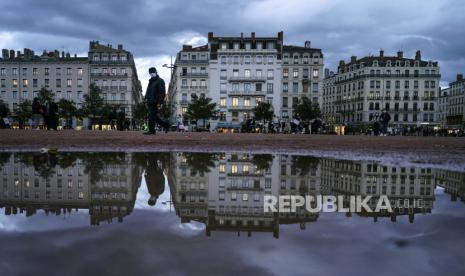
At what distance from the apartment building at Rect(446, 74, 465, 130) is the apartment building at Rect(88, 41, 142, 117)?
87.6m

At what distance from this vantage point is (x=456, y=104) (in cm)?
11262

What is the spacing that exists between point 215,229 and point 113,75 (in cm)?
7947

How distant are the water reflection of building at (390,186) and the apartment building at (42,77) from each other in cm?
7901

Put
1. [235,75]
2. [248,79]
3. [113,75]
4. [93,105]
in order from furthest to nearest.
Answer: [113,75] → [235,75] → [248,79] → [93,105]

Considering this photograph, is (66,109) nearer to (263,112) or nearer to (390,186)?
(263,112)

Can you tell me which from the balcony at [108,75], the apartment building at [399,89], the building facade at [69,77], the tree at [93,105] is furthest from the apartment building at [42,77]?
the apartment building at [399,89]

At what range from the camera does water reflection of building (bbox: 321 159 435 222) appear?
2.50 meters

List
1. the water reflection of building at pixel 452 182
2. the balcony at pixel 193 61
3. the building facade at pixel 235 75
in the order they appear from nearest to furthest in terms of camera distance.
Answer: the water reflection of building at pixel 452 182, the building facade at pixel 235 75, the balcony at pixel 193 61

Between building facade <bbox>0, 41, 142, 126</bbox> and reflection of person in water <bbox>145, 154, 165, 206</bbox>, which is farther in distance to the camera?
building facade <bbox>0, 41, 142, 126</bbox>

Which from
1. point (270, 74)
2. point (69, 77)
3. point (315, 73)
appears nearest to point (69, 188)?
point (270, 74)

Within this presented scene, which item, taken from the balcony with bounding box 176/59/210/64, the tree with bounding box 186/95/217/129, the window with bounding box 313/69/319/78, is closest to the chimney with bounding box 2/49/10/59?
the balcony with bounding box 176/59/210/64

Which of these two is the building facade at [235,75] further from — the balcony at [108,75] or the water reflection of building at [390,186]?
the water reflection of building at [390,186]

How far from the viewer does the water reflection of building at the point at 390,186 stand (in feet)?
8.20

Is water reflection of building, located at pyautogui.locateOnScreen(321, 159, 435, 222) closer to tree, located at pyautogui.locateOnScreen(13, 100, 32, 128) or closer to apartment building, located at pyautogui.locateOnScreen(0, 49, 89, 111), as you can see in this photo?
tree, located at pyautogui.locateOnScreen(13, 100, 32, 128)
